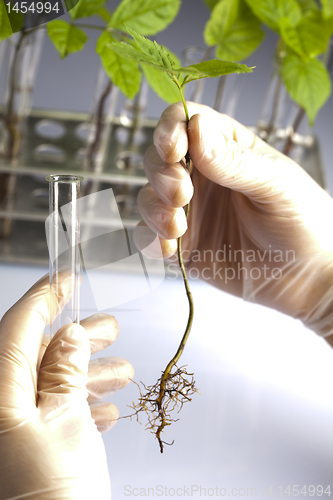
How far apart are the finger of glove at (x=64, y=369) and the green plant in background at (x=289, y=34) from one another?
2.04 feet

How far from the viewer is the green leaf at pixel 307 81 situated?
83 centimetres

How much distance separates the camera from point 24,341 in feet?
1.58

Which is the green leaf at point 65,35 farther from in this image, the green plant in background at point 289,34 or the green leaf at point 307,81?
the green leaf at point 307,81

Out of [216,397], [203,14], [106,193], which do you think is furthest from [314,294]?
[203,14]

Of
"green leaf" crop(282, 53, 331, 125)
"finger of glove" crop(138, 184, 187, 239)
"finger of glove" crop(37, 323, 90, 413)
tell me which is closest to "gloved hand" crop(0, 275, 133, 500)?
"finger of glove" crop(37, 323, 90, 413)

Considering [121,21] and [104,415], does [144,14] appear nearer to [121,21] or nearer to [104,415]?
[121,21]

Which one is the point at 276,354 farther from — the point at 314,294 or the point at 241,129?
the point at 241,129

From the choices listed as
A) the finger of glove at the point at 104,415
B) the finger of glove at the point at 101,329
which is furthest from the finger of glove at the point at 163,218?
the finger of glove at the point at 104,415

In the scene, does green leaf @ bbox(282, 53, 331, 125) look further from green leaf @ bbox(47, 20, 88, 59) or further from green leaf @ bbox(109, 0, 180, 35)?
green leaf @ bbox(47, 20, 88, 59)

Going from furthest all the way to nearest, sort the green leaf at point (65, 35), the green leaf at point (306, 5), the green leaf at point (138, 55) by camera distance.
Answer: the green leaf at point (306, 5)
the green leaf at point (65, 35)
the green leaf at point (138, 55)

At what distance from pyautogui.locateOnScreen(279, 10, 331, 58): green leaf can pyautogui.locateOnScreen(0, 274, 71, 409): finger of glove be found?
63 centimetres

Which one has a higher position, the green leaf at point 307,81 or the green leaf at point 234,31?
the green leaf at point 234,31

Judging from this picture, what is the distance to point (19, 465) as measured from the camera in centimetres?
42

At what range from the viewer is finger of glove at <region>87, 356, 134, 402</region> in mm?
546
